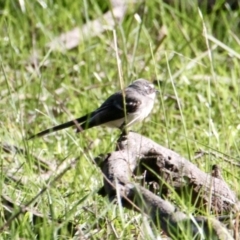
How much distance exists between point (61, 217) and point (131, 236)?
11.6 inches

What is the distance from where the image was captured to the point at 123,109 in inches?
177

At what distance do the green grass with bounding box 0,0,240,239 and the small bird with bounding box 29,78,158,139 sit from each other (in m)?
0.11

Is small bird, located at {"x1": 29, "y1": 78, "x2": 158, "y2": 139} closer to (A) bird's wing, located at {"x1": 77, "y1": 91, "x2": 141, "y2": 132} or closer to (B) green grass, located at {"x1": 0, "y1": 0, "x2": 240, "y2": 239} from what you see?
(A) bird's wing, located at {"x1": 77, "y1": 91, "x2": 141, "y2": 132}

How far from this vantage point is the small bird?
4.51m

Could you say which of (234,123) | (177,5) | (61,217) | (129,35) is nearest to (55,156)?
(234,123)

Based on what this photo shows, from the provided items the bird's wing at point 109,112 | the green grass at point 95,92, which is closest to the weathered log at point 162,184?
the green grass at point 95,92

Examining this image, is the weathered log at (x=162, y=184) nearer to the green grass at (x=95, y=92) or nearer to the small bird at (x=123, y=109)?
the green grass at (x=95, y=92)

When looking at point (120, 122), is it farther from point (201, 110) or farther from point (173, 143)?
point (201, 110)

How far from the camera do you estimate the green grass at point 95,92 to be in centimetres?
376

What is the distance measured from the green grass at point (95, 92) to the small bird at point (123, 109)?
11 centimetres

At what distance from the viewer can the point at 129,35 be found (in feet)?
20.7

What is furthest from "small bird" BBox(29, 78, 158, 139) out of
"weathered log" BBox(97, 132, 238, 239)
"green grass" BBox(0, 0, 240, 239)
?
"weathered log" BBox(97, 132, 238, 239)

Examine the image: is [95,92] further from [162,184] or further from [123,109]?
[162,184]

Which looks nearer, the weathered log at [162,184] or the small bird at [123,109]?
the weathered log at [162,184]
